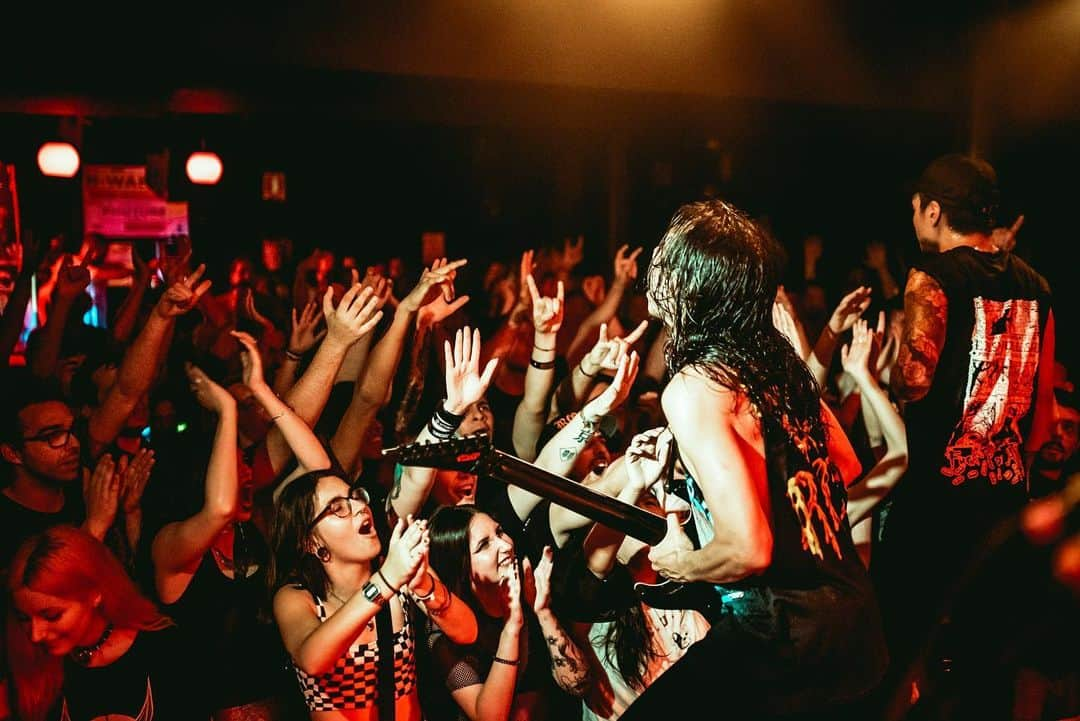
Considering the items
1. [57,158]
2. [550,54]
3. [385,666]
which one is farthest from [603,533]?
[57,158]

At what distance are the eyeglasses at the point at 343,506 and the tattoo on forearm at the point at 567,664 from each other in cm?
67

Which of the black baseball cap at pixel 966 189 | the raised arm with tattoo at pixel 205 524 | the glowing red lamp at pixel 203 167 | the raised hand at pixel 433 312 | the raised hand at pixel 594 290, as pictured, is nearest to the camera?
the raised arm with tattoo at pixel 205 524

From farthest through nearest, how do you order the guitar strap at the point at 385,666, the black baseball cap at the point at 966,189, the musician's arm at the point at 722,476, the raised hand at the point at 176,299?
the raised hand at the point at 176,299, the black baseball cap at the point at 966,189, the guitar strap at the point at 385,666, the musician's arm at the point at 722,476

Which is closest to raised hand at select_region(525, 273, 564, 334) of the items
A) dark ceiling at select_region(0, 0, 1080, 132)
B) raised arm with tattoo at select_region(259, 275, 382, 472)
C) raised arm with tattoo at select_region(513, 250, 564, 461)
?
raised arm with tattoo at select_region(513, 250, 564, 461)

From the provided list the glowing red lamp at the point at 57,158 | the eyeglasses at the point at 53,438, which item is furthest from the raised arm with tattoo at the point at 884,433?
the glowing red lamp at the point at 57,158

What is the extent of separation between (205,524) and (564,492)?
1316 mm

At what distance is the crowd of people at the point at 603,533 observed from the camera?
2.29m

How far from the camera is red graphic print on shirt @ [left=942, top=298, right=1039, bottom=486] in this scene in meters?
3.53

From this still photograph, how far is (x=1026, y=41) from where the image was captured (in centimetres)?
934

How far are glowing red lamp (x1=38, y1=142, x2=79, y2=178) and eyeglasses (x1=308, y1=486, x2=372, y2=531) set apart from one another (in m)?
9.40

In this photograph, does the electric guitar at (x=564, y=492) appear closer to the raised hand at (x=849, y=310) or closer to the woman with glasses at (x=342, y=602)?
the woman with glasses at (x=342, y=602)

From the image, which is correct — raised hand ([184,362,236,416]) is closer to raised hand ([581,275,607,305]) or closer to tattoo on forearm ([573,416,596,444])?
tattoo on forearm ([573,416,596,444])

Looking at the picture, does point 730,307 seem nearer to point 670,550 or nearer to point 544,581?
point 670,550

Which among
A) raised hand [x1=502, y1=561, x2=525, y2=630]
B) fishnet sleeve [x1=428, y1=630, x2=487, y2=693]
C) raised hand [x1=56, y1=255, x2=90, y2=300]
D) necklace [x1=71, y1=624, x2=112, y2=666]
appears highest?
raised hand [x1=56, y1=255, x2=90, y2=300]
